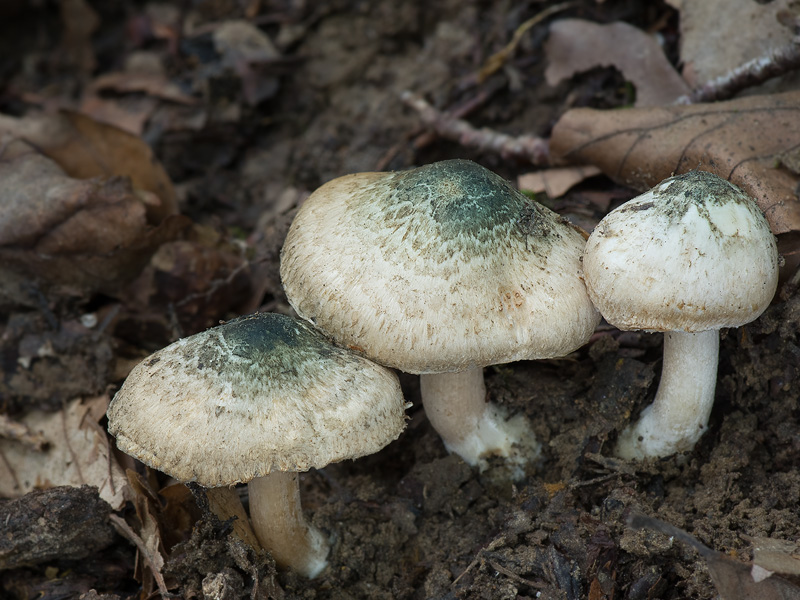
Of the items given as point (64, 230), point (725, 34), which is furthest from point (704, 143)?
point (64, 230)

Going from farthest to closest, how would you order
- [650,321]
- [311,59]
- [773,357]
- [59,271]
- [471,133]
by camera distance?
1. [311,59]
2. [471,133]
3. [59,271]
4. [773,357]
5. [650,321]

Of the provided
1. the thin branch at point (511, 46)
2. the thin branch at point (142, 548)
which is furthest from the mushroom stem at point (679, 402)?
the thin branch at point (511, 46)

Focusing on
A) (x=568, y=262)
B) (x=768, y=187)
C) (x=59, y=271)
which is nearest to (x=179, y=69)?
(x=59, y=271)

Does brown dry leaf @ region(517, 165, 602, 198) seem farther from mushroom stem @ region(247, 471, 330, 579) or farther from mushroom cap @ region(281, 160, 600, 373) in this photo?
mushroom stem @ region(247, 471, 330, 579)

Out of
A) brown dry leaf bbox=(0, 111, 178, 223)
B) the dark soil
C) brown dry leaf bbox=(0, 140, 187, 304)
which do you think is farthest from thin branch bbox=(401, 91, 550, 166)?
brown dry leaf bbox=(0, 140, 187, 304)

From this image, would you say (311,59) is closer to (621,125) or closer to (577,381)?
(621,125)

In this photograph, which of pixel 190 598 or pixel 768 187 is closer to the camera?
pixel 190 598

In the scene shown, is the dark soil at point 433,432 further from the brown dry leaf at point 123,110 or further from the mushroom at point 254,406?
the mushroom at point 254,406
